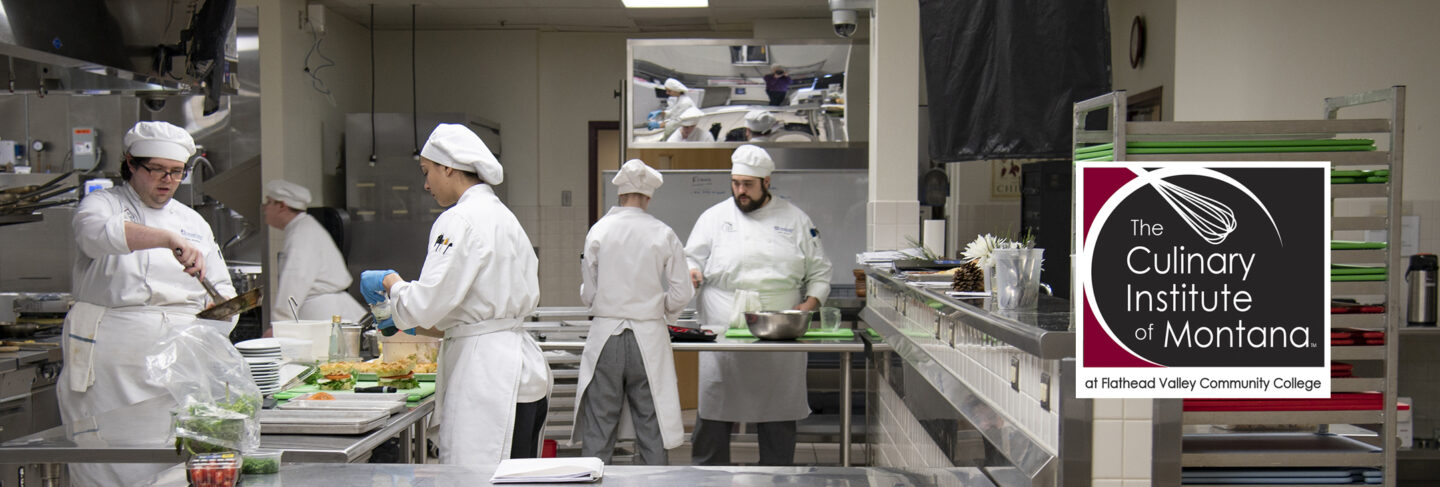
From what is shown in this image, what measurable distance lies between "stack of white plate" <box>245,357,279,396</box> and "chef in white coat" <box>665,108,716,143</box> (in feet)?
11.4

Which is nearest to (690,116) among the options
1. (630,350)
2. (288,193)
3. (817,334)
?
(817,334)

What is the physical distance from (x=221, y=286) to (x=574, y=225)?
5.21 m

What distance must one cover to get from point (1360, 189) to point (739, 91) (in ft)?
14.7

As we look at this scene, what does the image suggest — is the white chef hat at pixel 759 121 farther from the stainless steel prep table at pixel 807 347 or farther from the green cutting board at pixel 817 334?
the green cutting board at pixel 817 334

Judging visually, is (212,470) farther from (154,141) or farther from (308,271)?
(308,271)

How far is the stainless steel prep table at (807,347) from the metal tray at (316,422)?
1679mm

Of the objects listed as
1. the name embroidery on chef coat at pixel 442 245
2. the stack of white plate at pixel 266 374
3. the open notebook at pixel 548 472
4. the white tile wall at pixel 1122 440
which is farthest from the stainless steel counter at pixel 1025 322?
the stack of white plate at pixel 266 374

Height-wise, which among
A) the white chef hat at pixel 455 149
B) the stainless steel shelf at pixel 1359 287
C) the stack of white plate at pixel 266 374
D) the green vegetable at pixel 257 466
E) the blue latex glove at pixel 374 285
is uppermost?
the white chef hat at pixel 455 149

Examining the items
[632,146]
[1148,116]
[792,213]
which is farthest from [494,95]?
[1148,116]

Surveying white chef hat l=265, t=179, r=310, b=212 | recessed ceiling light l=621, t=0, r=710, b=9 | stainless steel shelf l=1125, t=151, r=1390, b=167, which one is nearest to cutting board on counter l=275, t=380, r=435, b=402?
stainless steel shelf l=1125, t=151, r=1390, b=167

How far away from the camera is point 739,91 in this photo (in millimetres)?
6258

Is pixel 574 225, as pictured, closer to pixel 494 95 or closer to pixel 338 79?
pixel 494 95

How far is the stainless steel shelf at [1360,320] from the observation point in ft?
6.52

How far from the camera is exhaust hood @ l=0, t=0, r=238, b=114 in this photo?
120 inches
